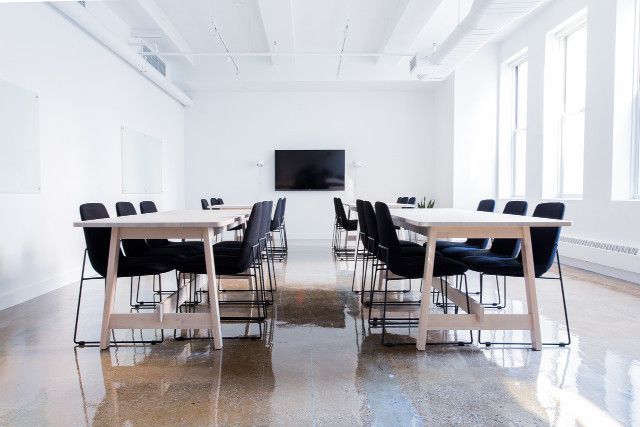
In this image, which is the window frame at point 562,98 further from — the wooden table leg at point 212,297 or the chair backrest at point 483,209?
the wooden table leg at point 212,297

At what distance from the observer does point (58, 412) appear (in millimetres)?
2025


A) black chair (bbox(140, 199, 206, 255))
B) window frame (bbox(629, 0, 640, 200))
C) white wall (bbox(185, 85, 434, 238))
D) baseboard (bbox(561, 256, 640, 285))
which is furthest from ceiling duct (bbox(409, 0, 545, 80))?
black chair (bbox(140, 199, 206, 255))

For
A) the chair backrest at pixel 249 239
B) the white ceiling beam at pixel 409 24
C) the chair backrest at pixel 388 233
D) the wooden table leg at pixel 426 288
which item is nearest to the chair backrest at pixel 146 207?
the chair backrest at pixel 249 239

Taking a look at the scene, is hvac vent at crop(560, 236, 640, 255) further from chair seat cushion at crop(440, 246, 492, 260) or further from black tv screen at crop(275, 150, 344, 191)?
black tv screen at crop(275, 150, 344, 191)

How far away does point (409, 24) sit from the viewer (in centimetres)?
696

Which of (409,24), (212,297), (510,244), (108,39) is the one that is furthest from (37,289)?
(409,24)

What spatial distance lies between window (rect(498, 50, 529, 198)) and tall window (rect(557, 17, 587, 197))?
1.34 m

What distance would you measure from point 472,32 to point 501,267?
3814 mm

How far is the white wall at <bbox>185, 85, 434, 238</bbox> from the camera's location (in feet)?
34.0

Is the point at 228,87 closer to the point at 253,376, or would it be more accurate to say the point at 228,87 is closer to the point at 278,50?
the point at 278,50

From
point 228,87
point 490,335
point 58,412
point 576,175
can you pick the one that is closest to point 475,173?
point 576,175

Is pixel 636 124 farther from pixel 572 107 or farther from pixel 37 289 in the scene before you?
pixel 37 289

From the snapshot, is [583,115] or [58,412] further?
[583,115]

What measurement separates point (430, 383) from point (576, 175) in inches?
215
